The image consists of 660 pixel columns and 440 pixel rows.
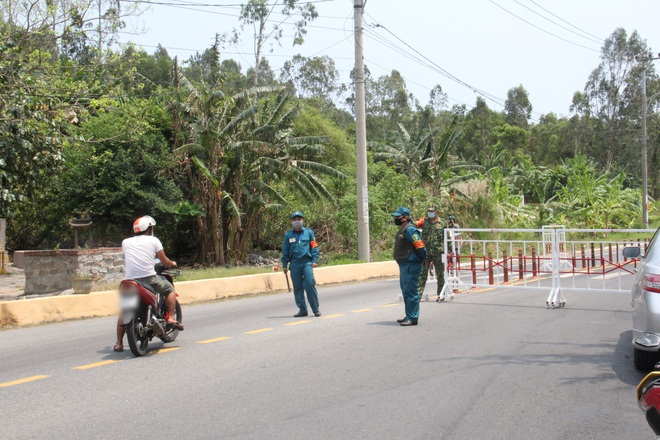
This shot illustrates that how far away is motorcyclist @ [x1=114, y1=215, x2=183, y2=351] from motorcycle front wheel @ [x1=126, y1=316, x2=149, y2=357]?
0.72ft

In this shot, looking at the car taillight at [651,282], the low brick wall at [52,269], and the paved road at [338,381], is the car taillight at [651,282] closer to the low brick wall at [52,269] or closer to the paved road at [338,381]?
the paved road at [338,381]

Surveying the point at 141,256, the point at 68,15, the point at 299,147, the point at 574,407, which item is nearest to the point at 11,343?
the point at 141,256

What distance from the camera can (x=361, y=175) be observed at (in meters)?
21.1

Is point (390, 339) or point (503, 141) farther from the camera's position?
point (503, 141)

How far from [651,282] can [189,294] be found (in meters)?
10.1

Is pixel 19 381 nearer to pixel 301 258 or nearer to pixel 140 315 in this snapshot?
pixel 140 315

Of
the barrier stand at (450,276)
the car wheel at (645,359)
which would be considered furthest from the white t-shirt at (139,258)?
the barrier stand at (450,276)

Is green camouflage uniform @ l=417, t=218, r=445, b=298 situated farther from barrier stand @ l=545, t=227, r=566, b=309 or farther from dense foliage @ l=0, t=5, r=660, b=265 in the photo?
dense foliage @ l=0, t=5, r=660, b=265

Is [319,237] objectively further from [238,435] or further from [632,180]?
[632,180]

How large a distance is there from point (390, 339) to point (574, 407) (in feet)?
11.2

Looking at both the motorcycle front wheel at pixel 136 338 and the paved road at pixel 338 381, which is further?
the motorcycle front wheel at pixel 136 338

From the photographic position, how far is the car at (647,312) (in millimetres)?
6199

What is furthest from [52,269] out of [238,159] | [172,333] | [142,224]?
[142,224]

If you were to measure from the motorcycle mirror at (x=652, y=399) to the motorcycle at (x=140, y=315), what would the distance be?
5.98 metres
